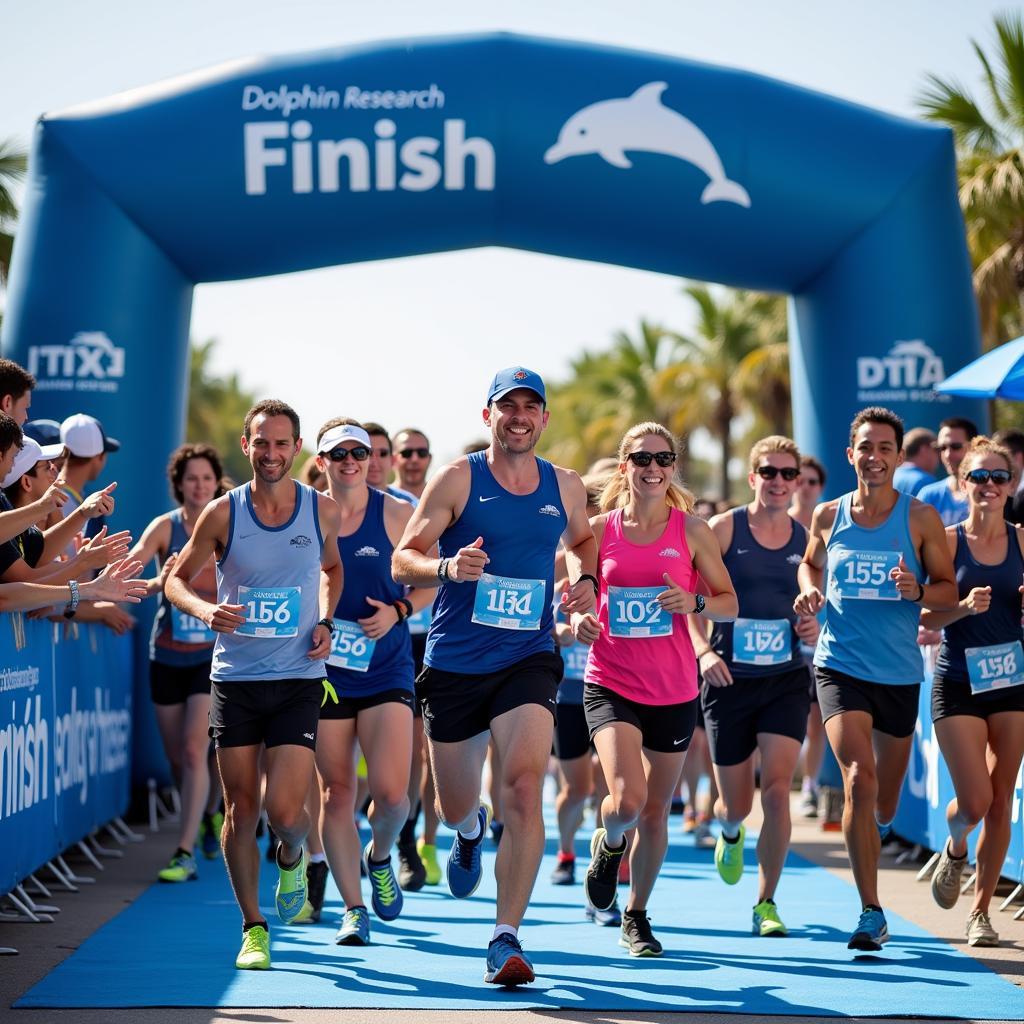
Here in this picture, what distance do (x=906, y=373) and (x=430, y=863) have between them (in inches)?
201

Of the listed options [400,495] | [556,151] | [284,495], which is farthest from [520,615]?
[556,151]

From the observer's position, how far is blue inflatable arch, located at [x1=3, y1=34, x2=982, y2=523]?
11344mm

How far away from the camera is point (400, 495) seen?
8.98 m

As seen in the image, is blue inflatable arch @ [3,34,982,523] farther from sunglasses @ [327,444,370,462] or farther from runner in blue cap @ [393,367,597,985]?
runner in blue cap @ [393,367,597,985]

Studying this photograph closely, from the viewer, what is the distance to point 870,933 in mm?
6594

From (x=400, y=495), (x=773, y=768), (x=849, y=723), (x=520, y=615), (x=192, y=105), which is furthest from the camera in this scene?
(x=192, y=105)

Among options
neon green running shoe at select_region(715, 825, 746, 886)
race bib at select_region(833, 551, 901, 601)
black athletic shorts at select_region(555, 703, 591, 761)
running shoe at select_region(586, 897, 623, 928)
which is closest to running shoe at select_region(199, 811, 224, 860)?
black athletic shorts at select_region(555, 703, 591, 761)

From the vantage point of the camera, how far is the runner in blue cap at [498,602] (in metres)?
5.92

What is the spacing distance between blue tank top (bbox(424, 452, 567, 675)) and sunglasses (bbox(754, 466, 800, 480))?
5.46 ft

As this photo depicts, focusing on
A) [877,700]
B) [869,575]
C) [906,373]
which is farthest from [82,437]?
[906,373]

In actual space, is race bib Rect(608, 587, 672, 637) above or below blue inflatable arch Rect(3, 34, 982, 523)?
below

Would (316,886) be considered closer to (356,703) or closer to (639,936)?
(356,703)

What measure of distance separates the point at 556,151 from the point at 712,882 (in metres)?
5.33

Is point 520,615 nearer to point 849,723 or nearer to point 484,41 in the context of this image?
point 849,723
